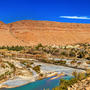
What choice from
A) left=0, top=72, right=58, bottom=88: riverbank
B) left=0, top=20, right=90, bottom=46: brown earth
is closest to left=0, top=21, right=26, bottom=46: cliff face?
left=0, top=20, right=90, bottom=46: brown earth

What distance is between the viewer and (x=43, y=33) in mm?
92062

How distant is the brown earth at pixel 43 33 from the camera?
8262cm

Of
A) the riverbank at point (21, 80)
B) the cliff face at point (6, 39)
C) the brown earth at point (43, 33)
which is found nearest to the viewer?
the riverbank at point (21, 80)

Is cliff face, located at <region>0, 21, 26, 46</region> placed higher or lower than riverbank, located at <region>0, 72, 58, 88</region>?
higher

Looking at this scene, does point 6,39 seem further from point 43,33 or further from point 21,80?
point 21,80

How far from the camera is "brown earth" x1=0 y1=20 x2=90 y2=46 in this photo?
8262cm

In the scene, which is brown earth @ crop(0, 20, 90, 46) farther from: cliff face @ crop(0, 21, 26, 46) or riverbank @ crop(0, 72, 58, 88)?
riverbank @ crop(0, 72, 58, 88)

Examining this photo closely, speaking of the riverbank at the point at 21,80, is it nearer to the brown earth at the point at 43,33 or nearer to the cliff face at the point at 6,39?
the cliff face at the point at 6,39

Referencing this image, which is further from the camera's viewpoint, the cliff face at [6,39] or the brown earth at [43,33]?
the brown earth at [43,33]

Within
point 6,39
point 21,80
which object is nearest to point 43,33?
point 6,39

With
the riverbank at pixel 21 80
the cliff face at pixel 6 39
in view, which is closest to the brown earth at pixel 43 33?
Result: the cliff face at pixel 6 39

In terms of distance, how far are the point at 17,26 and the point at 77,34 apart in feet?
129

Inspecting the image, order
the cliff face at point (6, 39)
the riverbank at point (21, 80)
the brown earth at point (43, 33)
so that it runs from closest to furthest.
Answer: the riverbank at point (21, 80) → the cliff face at point (6, 39) → the brown earth at point (43, 33)

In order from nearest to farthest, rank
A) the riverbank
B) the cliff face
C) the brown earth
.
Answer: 1. the riverbank
2. the cliff face
3. the brown earth
